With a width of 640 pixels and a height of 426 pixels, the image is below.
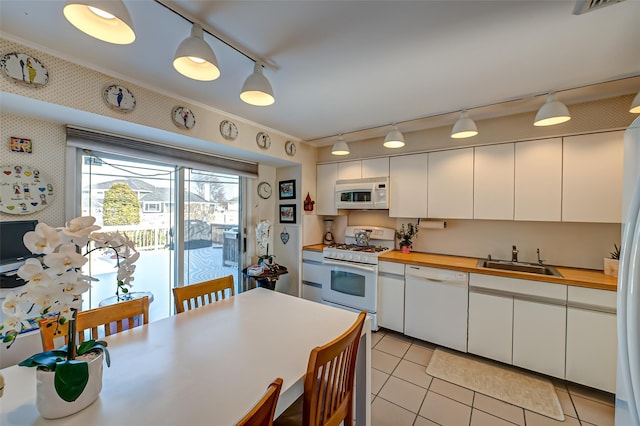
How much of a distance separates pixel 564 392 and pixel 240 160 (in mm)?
3887

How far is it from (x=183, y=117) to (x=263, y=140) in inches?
37.2

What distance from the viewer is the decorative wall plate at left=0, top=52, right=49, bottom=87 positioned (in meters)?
1.43

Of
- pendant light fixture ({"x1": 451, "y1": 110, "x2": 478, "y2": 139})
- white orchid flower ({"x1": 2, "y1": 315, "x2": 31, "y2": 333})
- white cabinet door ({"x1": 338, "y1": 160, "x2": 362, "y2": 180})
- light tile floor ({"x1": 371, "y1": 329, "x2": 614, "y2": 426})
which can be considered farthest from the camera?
white cabinet door ({"x1": 338, "y1": 160, "x2": 362, "y2": 180})

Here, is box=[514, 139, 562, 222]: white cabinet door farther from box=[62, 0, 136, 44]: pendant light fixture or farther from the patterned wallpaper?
the patterned wallpaper

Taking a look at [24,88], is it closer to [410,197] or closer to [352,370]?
[352,370]

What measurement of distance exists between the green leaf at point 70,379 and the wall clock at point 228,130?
2.20 metres

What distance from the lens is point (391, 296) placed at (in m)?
2.88

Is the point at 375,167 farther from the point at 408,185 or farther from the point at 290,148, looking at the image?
the point at 290,148

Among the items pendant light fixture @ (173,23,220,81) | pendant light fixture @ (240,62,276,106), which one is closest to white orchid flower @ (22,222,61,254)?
pendant light fixture @ (173,23,220,81)

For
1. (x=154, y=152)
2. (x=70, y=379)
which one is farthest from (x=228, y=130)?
(x=70, y=379)

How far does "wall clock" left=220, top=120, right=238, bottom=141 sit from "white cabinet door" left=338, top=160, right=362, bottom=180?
5.09 feet

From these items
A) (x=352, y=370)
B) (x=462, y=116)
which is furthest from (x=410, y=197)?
(x=352, y=370)

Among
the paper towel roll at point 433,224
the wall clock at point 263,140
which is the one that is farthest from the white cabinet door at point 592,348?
the wall clock at point 263,140

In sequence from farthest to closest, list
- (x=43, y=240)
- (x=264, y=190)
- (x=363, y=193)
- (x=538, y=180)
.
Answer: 1. (x=264, y=190)
2. (x=363, y=193)
3. (x=538, y=180)
4. (x=43, y=240)
